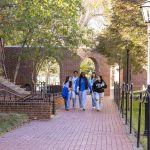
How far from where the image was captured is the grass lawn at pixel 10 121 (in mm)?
14055

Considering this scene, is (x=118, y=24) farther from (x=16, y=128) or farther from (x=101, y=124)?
(x=16, y=128)

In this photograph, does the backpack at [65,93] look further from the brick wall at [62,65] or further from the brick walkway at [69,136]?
the brick wall at [62,65]

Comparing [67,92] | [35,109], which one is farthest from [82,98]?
[35,109]

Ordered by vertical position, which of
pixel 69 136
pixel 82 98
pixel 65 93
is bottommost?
pixel 69 136

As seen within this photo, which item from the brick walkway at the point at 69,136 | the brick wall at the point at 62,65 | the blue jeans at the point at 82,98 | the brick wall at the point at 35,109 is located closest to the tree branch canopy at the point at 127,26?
the blue jeans at the point at 82,98

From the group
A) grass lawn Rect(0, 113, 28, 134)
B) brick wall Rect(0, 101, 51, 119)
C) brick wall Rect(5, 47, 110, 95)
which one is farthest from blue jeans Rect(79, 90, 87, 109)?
brick wall Rect(5, 47, 110, 95)

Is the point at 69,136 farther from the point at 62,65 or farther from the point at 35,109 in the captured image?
the point at 62,65

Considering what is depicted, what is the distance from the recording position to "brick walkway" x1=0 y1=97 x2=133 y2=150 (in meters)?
11.0

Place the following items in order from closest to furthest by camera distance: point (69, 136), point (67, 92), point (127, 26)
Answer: point (69, 136) → point (127, 26) → point (67, 92)

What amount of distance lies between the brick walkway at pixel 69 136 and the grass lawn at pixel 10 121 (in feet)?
0.84

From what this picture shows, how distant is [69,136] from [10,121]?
10.3 feet

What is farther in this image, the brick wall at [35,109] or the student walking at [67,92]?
the student walking at [67,92]

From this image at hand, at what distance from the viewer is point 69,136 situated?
12.7m

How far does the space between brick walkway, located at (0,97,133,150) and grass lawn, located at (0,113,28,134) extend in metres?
0.26
